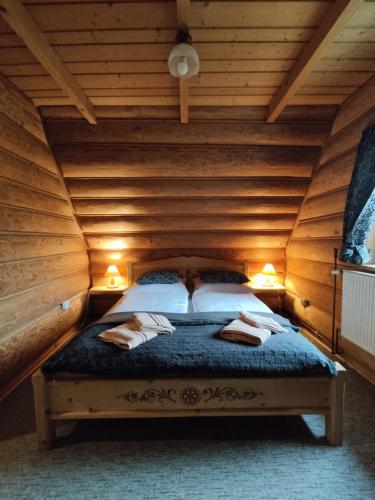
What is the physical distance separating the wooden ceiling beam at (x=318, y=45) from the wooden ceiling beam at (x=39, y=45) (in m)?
1.58

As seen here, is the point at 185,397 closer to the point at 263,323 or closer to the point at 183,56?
the point at 263,323

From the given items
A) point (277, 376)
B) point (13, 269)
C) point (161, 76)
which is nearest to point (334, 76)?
point (161, 76)

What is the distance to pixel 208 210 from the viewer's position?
3008 millimetres

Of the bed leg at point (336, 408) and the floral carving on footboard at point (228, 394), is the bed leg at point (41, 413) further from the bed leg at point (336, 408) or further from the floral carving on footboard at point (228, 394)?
the bed leg at point (336, 408)

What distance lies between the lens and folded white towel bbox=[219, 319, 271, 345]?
5.08ft

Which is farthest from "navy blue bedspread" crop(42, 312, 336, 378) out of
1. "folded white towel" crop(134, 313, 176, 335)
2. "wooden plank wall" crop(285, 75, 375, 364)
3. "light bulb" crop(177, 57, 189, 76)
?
"light bulb" crop(177, 57, 189, 76)

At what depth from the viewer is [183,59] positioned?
1.38m

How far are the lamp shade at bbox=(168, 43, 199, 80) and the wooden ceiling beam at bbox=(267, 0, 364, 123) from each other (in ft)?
2.35

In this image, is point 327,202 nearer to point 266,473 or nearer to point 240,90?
point 240,90

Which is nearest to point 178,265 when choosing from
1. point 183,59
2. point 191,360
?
point 191,360

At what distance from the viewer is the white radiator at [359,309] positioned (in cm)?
187

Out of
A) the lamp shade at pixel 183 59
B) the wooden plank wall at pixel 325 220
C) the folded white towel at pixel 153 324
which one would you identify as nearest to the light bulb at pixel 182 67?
the lamp shade at pixel 183 59

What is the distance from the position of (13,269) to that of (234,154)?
2245mm

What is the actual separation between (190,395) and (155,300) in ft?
3.96
